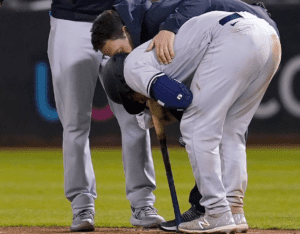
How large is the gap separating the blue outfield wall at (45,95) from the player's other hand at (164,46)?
8584mm

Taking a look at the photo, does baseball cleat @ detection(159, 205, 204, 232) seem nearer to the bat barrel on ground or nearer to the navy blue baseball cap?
the bat barrel on ground

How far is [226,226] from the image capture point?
3400mm

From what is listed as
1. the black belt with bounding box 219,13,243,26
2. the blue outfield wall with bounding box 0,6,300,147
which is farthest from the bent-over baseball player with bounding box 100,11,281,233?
the blue outfield wall with bounding box 0,6,300,147

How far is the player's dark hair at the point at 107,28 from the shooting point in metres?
3.59

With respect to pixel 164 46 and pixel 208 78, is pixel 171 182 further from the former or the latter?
pixel 164 46

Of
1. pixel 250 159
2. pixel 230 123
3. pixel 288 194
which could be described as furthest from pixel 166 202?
pixel 250 159

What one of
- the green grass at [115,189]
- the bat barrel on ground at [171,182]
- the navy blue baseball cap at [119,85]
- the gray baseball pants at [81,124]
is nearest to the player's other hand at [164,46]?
the navy blue baseball cap at [119,85]

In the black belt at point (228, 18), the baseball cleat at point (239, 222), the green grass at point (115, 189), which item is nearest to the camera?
the black belt at point (228, 18)

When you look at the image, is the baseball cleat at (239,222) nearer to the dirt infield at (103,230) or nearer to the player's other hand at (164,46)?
the dirt infield at (103,230)

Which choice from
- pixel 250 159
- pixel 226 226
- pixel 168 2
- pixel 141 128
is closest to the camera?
pixel 226 226

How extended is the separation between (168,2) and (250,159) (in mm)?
7173

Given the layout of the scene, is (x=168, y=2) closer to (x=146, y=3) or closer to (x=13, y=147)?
(x=146, y=3)

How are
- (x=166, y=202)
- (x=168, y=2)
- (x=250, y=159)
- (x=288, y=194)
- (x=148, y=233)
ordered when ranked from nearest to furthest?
(x=168, y=2) < (x=148, y=233) < (x=166, y=202) < (x=288, y=194) < (x=250, y=159)

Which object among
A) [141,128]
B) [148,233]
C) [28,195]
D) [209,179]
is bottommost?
[28,195]
